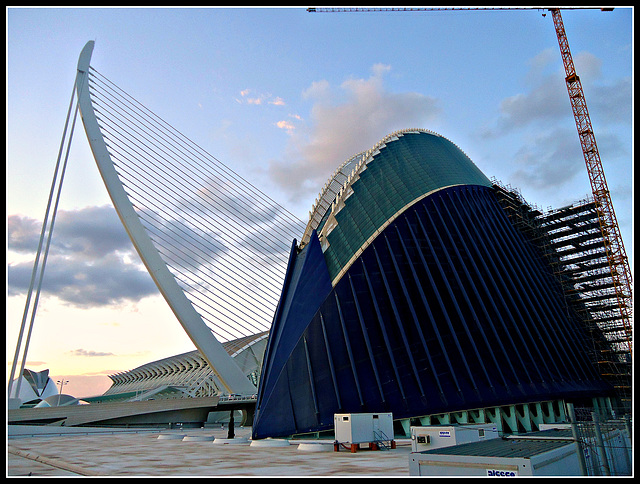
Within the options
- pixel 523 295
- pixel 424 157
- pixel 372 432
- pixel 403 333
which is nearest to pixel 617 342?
pixel 523 295

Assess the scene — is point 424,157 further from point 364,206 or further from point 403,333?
point 403,333

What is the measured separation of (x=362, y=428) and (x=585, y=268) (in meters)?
45.6

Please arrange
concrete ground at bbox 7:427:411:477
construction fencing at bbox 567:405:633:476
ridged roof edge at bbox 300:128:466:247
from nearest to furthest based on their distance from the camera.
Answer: construction fencing at bbox 567:405:633:476, concrete ground at bbox 7:427:411:477, ridged roof edge at bbox 300:128:466:247

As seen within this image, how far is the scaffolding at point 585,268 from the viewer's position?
54.5 meters

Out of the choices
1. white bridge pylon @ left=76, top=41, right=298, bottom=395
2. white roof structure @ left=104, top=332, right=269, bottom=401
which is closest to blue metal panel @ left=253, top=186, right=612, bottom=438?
white bridge pylon @ left=76, top=41, right=298, bottom=395

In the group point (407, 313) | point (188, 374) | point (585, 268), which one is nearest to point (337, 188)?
point (407, 313)

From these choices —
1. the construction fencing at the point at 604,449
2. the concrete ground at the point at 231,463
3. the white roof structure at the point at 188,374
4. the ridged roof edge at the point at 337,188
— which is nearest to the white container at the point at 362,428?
the concrete ground at the point at 231,463

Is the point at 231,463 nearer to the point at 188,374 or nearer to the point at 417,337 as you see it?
the point at 417,337

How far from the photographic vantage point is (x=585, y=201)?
60.8 metres

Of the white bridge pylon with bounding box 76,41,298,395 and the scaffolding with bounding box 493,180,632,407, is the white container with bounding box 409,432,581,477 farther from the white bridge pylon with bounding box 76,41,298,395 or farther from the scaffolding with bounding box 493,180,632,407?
the scaffolding with bounding box 493,180,632,407

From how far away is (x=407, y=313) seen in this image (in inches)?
1435

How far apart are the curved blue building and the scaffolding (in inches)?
196

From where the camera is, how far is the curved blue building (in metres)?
32.7

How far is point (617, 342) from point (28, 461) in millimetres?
57263
